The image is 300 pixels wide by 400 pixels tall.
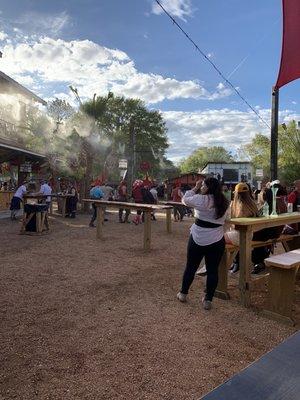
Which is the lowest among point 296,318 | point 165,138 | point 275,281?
point 296,318

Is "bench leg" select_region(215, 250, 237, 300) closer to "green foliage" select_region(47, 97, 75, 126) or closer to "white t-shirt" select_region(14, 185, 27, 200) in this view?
"white t-shirt" select_region(14, 185, 27, 200)

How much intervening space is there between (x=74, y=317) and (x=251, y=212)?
2.90 metres

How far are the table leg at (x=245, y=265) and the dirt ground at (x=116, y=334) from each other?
7.8 inches

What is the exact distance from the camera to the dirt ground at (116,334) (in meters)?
2.92

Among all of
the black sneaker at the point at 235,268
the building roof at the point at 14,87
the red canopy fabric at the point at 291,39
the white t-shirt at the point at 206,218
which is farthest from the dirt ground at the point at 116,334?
the building roof at the point at 14,87

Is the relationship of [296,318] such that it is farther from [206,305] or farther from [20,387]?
[20,387]

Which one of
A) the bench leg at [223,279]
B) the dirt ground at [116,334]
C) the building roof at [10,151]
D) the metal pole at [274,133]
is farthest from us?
the building roof at [10,151]

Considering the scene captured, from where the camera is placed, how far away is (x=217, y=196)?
464 centimetres

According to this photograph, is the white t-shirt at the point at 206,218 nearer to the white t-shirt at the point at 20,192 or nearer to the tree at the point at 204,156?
the white t-shirt at the point at 20,192

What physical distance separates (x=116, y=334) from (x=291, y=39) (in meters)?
3.05

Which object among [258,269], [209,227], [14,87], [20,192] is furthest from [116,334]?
[14,87]

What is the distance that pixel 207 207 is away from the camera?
4.62 metres

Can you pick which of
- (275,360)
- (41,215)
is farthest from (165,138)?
(275,360)

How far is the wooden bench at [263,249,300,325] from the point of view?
4.35 m
